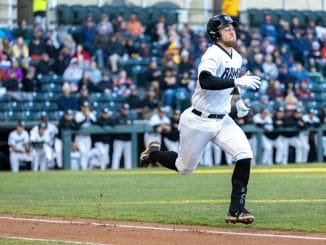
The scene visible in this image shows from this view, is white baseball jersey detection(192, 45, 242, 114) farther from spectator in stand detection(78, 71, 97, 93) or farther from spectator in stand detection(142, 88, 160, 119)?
spectator in stand detection(142, 88, 160, 119)

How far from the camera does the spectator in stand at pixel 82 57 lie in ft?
79.6

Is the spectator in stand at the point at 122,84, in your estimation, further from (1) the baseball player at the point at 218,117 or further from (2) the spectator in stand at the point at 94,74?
(1) the baseball player at the point at 218,117

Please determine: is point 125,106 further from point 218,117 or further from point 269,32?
point 218,117

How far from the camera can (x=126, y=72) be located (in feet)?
83.4

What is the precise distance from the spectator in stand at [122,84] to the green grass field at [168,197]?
16.6ft

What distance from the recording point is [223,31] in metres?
10.0

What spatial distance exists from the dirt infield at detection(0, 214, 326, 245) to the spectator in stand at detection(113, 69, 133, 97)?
14.5m

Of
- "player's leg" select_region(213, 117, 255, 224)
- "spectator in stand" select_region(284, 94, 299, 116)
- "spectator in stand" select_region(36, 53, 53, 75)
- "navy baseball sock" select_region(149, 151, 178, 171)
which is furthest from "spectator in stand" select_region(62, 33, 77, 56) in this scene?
"player's leg" select_region(213, 117, 255, 224)

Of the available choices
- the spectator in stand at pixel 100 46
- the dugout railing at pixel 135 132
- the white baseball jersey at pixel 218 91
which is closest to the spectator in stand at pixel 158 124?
the dugout railing at pixel 135 132

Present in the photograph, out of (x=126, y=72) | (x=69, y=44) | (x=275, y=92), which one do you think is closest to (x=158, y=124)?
(x=126, y=72)

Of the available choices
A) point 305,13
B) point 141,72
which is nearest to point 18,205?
point 141,72

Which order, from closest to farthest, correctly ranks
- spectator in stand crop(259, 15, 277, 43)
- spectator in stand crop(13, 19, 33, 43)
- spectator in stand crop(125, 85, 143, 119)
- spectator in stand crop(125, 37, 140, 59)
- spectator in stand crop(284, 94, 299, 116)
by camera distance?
spectator in stand crop(125, 85, 143, 119) < spectator in stand crop(13, 19, 33, 43) < spectator in stand crop(125, 37, 140, 59) < spectator in stand crop(284, 94, 299, 116) < spectator in stand crop(259, 15, 277, 43)

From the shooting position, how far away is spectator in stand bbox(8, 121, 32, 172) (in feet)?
74.5

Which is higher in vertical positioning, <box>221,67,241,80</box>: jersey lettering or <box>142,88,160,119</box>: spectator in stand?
<box>221,67,241,80</box>: jersey lettering
